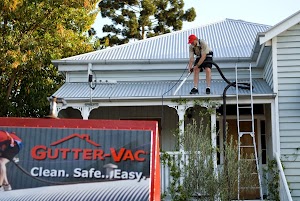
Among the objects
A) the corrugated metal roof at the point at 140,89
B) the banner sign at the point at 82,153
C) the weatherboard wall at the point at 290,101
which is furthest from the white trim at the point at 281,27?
the banner sign at the point at 82,153

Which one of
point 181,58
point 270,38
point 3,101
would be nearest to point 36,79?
point 3,101

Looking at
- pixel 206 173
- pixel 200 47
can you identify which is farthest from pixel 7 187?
pixel 200 47

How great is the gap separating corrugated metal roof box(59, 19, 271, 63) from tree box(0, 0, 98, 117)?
12.9ft

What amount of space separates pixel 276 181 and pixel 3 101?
1197cm

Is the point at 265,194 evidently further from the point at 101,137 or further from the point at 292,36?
the point at 101,137

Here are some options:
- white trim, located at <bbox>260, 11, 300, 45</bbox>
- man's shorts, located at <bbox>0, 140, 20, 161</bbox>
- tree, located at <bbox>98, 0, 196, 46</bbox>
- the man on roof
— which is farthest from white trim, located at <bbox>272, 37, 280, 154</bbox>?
tree, located at <bbox>98, 0, 196, 46</bbox>

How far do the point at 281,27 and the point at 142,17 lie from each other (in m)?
22.0

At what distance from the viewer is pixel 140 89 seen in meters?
14.0

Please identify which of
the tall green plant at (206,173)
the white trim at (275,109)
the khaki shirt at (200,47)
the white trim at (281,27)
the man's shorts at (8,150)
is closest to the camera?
the man's shorts at (8,150)

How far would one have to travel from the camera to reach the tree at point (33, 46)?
18.5 meters

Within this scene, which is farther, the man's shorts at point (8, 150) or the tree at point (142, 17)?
the tree at point (142, 17)

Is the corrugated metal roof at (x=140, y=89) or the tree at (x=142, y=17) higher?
the tree at (x=142, y=17)

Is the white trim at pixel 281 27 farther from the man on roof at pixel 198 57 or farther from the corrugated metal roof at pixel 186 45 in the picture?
the corrugated metal roof at pixel 186 45

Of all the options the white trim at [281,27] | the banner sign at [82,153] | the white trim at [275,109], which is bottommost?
the banner sign at [82,153]
